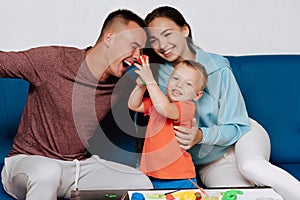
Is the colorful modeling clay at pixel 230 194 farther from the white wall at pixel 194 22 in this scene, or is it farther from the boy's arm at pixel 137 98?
the white wall at pixel 194 22

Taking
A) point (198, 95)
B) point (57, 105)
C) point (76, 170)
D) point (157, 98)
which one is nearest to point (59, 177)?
point (76, 170)

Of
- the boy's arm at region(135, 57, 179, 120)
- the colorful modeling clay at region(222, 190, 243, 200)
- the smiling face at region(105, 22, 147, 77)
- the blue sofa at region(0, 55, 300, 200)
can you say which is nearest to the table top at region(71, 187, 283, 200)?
the colorful modeling clay at region(222, 190, 243, 200)

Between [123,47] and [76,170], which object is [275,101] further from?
[76,170]

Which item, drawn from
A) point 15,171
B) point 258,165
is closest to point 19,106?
point 15,171

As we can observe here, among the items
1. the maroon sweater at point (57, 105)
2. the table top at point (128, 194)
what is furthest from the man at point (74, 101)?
the table top at point (128, 194)

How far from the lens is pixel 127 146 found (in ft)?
7.93

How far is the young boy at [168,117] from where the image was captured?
215cm

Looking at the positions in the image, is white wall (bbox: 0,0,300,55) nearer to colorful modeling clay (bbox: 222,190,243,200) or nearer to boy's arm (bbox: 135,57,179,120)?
boy's arm (bbox: 135,57,179,120)

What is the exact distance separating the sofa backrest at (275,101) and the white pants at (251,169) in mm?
137

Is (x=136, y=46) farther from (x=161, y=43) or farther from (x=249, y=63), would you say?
(x=249, y=63)

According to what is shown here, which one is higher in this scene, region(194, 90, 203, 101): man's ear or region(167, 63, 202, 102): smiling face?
region(167, 63, 202, 102): smiling face

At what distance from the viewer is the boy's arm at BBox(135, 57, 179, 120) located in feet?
7.00

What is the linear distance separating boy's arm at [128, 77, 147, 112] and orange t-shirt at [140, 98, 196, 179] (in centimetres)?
2

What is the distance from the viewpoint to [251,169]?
2154 mm
